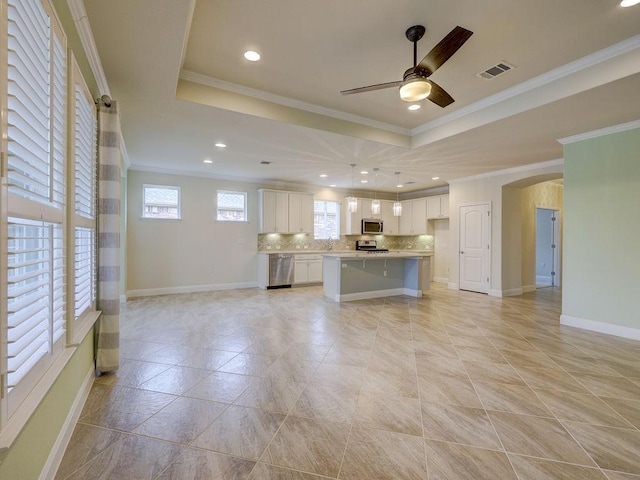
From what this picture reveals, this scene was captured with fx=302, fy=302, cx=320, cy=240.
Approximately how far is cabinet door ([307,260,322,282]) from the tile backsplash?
64 cm

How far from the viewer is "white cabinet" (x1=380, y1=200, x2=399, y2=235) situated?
946cm

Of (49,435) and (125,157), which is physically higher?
(125,157)

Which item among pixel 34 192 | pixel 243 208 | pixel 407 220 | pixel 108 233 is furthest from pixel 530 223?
pixel 34 192

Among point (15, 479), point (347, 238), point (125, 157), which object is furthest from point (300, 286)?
point (15, 479)

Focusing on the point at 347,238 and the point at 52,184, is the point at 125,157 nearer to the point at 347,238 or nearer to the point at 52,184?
the point at 52,184

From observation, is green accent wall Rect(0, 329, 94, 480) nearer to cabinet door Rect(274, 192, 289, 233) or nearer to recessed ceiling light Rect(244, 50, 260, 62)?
recessed ceiling light Rect(244, 50, 260, 62)

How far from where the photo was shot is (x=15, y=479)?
119 cm

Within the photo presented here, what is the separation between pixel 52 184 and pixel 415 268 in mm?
6115

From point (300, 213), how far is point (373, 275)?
2.80 m

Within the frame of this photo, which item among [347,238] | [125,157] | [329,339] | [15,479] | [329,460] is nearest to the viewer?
[15,479]

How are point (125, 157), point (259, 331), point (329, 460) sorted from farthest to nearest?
point (125, 157), point (259, 331), point (329, 460)

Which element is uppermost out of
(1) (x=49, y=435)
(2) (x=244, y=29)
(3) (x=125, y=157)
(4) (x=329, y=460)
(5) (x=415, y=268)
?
(2) (x=244, y=29)

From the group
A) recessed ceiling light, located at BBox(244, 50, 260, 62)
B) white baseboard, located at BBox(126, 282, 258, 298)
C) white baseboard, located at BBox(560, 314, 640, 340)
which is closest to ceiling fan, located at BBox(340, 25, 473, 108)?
recessed ceiling light, located at BBox(244, 50, 260, 62)

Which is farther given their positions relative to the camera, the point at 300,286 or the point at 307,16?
the point at 300,286
